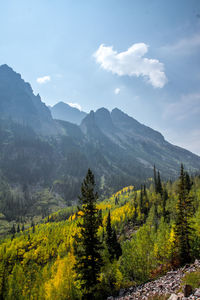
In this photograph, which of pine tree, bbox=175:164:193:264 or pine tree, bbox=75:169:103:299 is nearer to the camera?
pine tree, bbox=75:169:103:299

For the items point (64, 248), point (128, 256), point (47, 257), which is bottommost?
point (47, 257)

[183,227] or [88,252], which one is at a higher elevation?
[183,227]

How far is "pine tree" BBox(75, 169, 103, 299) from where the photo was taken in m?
22.5

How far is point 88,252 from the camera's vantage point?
23.2 metres

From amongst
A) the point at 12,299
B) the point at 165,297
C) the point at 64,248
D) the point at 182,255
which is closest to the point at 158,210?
the point at 64,248

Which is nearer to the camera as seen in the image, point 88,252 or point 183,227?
point 88,252

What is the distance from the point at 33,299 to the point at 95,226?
41.0 metres

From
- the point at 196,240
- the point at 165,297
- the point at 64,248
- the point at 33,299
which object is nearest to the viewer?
the point at 165,297

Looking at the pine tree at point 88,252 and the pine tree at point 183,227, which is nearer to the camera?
the pine tree at point 88,252

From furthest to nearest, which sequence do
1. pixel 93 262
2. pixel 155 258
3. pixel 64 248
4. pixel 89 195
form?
pixel 64 248
pixel 155 258
pixel 89 195
pixel 93 262

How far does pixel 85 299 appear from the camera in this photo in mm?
23266

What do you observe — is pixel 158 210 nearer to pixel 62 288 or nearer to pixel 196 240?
pixel 196 240

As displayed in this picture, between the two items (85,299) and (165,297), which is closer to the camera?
(165,297)

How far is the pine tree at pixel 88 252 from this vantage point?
22469 millimetres
